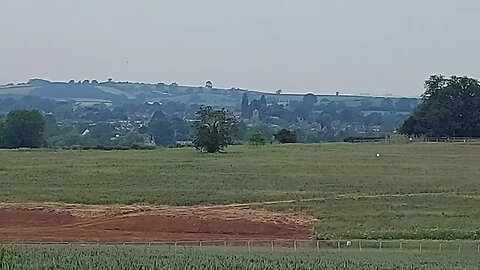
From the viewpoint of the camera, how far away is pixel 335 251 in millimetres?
31328

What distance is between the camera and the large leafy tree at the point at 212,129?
85.8m

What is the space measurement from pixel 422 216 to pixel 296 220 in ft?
20.5

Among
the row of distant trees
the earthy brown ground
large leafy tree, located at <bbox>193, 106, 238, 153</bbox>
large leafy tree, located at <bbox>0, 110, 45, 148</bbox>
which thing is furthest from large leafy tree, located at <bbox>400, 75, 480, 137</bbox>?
the earthy brown ground

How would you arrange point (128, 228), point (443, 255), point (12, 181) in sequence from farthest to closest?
1. point (12, 181)
2. point (128, 228)
3. point (443, 255)

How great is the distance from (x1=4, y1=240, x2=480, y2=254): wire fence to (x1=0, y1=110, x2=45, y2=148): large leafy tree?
301ft

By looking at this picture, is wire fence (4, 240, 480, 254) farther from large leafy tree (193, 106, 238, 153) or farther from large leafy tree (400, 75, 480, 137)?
large leafy tree (400, 75, 480, 137)

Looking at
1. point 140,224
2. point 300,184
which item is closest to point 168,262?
point 140,224

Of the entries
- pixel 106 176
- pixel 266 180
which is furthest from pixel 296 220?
pixel 106 176

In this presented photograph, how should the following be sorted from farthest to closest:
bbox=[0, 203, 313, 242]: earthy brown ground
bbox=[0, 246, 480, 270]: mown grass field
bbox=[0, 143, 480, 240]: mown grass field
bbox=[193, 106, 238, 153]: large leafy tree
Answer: bbox=[193, 106, 238, 153]: large leafy tree, bbox=[0, 143, 480, 240]: mown grass field, bbox=[0, 203, 313, 242]: earthy brown ground, bbox=[0, 246, 480, 270]: mown grass field

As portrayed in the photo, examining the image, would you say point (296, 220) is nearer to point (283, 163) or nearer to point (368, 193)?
point (368, 193)

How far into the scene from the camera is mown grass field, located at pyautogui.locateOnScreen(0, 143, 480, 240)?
132 ft

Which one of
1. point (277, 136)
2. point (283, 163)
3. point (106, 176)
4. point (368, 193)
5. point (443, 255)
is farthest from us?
point (277, 136)

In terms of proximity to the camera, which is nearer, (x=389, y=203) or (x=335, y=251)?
(x=335, y=251)

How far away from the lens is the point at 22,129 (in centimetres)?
12381
